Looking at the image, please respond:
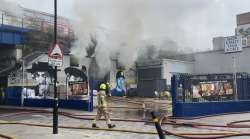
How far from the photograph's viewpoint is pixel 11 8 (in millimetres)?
43188

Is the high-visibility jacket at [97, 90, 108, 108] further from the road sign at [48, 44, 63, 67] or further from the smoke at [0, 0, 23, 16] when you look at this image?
the smoke at [0, 0, 23, 16]

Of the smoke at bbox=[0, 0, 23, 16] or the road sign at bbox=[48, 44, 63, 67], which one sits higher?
the smoke at bbox=[0, 0, 23, 16]

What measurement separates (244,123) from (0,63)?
3519 centimetres

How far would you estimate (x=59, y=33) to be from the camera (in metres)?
49.0

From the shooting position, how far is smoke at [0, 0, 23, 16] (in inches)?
1593

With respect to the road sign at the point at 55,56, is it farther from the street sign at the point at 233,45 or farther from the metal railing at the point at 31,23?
the metal railing at the point at 31,23

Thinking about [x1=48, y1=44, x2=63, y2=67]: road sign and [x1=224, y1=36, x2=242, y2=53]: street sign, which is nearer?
[x1=48, y1=44, x2=63, y2=67]: road sign

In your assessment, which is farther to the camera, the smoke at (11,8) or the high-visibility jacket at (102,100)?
the smoke at (11,8)

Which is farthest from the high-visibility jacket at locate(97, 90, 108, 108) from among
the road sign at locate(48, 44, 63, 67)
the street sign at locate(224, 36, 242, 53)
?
the street sign at locate(224, 36, 242, 53)

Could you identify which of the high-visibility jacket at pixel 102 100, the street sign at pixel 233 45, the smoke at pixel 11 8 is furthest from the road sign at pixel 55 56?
the smoke at pixel 11 8

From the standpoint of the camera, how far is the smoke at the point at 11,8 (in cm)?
4046

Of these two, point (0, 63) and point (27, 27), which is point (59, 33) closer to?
point (27, 27)

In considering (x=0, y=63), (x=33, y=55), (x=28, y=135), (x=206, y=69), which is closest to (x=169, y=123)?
(x=28, y=135)

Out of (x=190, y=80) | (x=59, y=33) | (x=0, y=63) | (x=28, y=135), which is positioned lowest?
(x=28, y=135)
